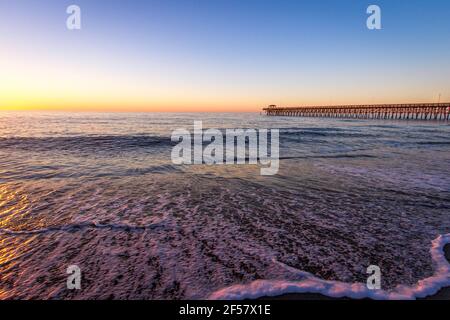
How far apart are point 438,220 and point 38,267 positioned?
6.40 m

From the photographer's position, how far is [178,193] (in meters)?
6.33

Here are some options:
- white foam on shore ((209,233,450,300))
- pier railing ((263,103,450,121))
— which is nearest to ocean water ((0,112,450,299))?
white foam on shore ((209,233,450,300))

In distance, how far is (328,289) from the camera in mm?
2777

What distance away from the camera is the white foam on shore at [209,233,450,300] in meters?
2.67

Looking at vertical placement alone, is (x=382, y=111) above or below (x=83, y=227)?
above

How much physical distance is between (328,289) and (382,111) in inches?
2923

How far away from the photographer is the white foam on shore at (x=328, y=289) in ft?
8.77

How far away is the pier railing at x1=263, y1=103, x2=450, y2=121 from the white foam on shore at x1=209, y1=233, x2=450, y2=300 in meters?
65.3

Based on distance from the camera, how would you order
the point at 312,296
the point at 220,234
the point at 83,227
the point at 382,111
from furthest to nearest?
the point at 382,111 → the point at 83,227 → the point at 220,234 → the point at 312,296
